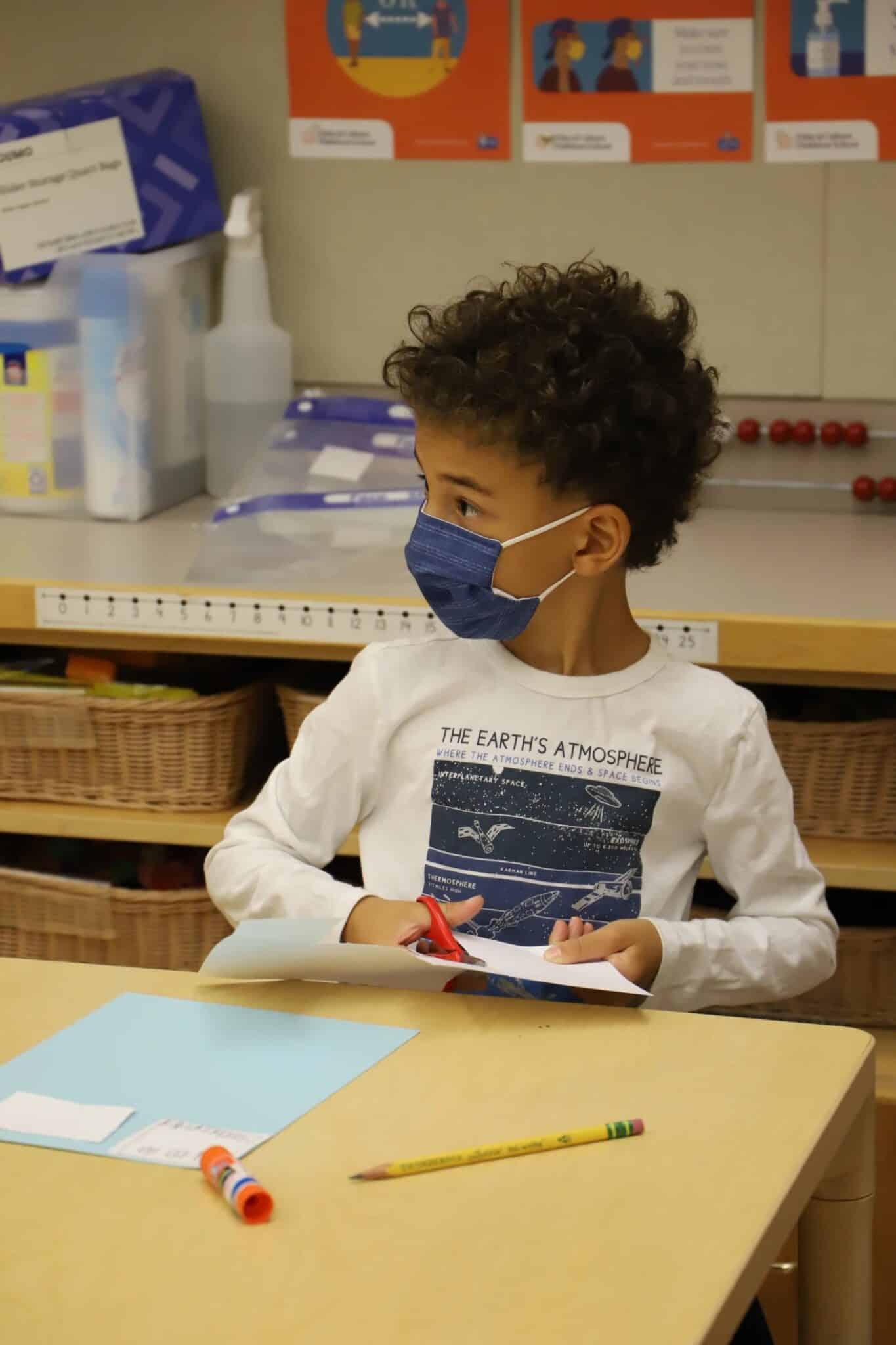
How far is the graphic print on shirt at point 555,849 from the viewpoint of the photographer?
1.09m

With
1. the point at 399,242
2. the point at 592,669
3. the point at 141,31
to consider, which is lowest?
the point at 592,669

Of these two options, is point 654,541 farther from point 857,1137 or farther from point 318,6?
point 318,6

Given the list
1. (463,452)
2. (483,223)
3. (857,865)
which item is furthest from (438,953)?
(483,223)

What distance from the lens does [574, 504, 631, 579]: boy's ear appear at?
1.10 meters

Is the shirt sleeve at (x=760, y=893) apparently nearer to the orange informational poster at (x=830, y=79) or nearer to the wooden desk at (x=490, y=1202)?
the wooden desk at (x=490, y=1202)

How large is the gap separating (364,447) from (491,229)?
335mm

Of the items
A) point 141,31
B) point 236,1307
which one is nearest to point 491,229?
point 141,31

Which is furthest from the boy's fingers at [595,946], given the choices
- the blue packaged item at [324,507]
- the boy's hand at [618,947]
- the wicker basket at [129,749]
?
the wicker basket at [129,749]

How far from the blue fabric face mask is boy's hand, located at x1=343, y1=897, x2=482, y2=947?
0.20 m

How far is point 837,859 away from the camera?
1.54 metres

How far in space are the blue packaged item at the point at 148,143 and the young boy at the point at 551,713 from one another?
964mm

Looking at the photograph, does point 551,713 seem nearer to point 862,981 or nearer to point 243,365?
point 862,981

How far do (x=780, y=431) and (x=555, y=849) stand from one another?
1001 mm

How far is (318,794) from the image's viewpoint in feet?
3.73
